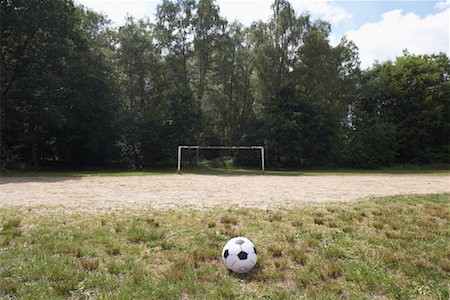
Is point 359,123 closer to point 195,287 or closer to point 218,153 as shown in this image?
point 218,153

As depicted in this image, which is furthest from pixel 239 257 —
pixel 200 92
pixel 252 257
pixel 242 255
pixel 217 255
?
pixel 200 92

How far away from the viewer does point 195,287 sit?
10.8ft

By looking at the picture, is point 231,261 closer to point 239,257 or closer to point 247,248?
point 239,257

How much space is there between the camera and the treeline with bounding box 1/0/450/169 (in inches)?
813

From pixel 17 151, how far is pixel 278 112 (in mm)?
19089

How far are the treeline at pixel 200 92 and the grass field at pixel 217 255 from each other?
1748 cm

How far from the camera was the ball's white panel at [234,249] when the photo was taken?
3.75m

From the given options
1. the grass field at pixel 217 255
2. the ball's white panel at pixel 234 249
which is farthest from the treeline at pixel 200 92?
the ball's white panel at pixel 234 249

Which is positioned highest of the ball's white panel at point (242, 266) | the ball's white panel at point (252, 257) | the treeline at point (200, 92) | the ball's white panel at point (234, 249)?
the treeline at point (200, 92)

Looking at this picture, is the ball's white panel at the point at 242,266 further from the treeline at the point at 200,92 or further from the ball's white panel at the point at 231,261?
the treeline at the point at 200,92

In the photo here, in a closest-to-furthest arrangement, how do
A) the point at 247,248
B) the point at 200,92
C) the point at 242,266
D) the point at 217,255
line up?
1. the point at 242,266
2. the point at 247,248
3. the point at 217,255
4. the point at 200,92

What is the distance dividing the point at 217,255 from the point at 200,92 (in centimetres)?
2521

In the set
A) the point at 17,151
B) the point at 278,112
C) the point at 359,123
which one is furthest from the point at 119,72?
the point at 359,123

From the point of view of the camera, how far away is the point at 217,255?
4.09 metres
